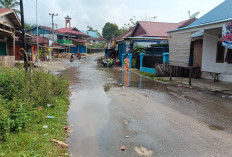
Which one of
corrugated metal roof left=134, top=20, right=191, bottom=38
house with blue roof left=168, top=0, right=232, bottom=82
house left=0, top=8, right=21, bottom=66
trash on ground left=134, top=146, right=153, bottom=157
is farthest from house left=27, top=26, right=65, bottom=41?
trash on ground left=134, top=146, right=153, bottom=157

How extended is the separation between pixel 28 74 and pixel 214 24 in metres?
8.31

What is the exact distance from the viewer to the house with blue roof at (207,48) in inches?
440

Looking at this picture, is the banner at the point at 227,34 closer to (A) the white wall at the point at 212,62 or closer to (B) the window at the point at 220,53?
(A) the white wall at the point at 212,62

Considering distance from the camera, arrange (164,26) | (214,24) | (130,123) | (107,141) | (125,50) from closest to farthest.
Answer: (107,141), (130,123), (214,24), (125,50), (164,26)

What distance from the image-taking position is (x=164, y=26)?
27.8 metres

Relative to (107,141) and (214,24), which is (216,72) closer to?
(214,24)

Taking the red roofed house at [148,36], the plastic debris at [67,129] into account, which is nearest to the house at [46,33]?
the red roofed house at [148,36]

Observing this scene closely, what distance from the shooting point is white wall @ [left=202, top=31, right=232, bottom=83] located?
1148cm

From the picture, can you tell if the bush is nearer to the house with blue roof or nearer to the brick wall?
the house with blue roof

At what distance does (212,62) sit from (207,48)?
40.8 inches

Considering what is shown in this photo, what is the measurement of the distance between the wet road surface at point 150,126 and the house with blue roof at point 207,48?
4.00 meters

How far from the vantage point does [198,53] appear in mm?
14031

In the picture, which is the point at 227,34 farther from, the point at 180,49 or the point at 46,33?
the point at 46,33

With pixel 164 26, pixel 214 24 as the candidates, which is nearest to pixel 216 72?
pixel 214 24
